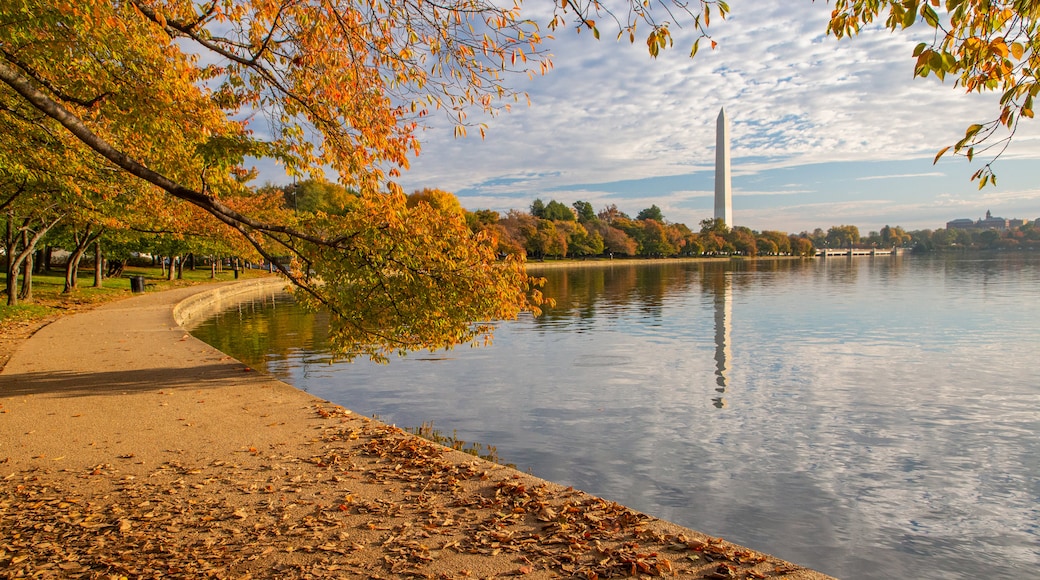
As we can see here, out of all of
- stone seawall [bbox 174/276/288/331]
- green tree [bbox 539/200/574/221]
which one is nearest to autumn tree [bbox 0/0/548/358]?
stone seawall [bbox 174/276/288/331]

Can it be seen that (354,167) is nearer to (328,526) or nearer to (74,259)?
(328,526)

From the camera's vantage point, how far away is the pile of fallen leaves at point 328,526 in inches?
195

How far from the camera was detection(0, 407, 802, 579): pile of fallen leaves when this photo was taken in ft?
16.3

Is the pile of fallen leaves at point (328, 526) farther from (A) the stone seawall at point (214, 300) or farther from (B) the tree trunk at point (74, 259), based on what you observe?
(B) the tree trunk at point (74, 259)

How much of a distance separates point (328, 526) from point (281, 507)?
0.75m

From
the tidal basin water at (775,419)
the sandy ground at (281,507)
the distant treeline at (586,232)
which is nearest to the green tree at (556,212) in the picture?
the distant treeline at (586,232)

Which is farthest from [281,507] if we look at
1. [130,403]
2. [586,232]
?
[586,232]

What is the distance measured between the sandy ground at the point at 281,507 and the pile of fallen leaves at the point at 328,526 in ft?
0.06

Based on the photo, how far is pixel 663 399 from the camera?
13578mm

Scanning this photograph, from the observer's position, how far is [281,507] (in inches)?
245

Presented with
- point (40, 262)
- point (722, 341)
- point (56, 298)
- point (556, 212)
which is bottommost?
point (722, 341)

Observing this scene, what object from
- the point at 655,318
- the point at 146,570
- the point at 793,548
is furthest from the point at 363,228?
the point at 655,318

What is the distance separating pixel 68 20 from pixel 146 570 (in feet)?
31.5

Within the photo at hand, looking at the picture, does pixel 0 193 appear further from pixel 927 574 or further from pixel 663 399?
pixel 927 574
